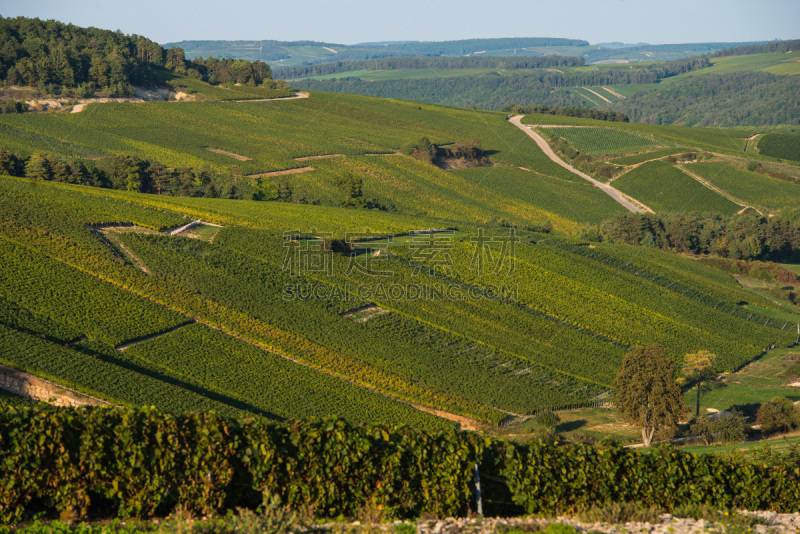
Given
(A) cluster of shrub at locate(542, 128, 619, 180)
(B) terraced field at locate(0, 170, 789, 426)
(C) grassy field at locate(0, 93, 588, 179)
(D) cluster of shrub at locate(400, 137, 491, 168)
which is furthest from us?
(A) cluster of shrub at locate(542, 128, 619, 180)

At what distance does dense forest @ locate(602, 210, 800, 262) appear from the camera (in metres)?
98.9

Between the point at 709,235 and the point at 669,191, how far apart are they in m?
27.0

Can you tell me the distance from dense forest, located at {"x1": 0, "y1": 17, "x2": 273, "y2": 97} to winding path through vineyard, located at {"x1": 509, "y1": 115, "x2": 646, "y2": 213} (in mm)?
82109

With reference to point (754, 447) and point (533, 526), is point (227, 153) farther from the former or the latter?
point (533, 526)

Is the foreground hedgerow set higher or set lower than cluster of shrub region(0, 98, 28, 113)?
lower

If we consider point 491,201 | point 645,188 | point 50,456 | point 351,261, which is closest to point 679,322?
point 351,261

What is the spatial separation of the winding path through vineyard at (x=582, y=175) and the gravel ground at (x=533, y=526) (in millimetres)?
106688

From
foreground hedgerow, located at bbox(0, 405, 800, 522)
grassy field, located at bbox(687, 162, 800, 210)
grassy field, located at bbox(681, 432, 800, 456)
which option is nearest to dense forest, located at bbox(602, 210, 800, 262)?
grassy field, located at bbox(687, 162, 800, 210)

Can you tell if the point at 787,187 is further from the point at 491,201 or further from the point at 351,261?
the point at 351,261

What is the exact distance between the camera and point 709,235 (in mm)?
100062

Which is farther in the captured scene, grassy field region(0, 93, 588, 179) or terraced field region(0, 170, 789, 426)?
grassy field region(0, 93, 588, 179)

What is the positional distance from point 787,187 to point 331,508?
135311mm

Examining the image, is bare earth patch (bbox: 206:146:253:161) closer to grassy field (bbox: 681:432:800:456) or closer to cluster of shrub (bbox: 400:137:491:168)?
cluster of shrub (bbox: 400:137:491:168)

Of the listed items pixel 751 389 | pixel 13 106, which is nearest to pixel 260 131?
pixel 13 106
